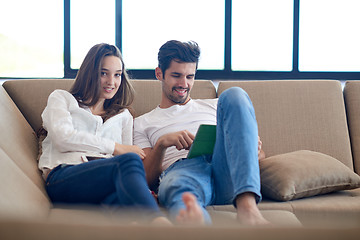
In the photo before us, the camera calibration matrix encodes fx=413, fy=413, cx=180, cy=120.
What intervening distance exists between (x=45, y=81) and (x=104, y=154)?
2.22 ft

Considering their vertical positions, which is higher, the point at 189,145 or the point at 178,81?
the point at 178,81

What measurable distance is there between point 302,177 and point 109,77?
3.08ft

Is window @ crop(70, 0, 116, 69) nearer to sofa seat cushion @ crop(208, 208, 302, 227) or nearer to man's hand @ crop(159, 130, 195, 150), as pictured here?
man's hand @ crop(159, 130, 195, 150)

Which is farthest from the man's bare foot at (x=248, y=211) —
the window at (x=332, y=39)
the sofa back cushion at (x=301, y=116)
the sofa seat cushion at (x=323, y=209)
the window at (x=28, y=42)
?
the window at (x=28, y=42)

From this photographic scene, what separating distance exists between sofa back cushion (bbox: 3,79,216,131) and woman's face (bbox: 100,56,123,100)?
0.25 m

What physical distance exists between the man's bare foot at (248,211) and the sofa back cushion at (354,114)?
1110 millimetres

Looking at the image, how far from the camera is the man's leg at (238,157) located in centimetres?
117

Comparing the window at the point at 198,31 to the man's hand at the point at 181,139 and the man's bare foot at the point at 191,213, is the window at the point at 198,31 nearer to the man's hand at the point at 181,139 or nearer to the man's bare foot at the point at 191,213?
the man's hand at the point at 181,139

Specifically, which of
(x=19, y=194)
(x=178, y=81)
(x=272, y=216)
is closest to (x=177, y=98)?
(x=178, y=81)

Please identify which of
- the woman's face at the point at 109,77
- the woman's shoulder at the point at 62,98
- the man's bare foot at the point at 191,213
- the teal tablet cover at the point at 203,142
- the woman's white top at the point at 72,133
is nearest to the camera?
the man's bare foot at the point at 191,213

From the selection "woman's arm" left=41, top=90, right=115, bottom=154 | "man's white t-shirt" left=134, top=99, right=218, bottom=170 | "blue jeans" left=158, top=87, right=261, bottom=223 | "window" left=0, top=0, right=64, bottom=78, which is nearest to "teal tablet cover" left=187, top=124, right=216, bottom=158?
"blue jeans" left=158, top=87, right=261, bottom=223

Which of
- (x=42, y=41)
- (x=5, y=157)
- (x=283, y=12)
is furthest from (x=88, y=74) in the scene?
(x=283, y=12)

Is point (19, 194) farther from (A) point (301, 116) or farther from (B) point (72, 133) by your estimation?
(A) point (301, 116)

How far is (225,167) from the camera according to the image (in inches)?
57.3
